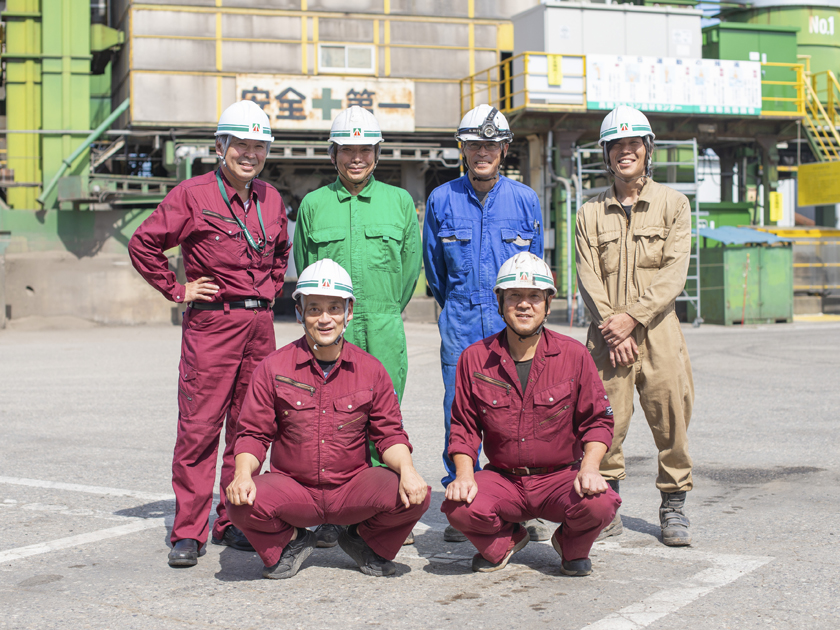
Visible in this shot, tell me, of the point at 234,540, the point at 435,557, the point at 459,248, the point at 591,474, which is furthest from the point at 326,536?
the point at 459,248

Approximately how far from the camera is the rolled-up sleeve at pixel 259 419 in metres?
4.38

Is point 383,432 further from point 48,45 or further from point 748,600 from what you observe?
point 48,45

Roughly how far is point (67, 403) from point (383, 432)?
22.7 ft

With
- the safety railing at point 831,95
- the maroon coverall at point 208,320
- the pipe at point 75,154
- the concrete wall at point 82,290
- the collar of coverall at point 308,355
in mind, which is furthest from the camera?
the safety railing at point 831,95

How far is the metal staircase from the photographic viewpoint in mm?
27016

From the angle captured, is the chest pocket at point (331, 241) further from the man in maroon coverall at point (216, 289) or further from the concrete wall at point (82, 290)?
the concrete wall at point (82, 290)

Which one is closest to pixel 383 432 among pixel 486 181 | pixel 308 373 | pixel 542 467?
pixel 308 373

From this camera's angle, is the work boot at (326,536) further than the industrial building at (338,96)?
No

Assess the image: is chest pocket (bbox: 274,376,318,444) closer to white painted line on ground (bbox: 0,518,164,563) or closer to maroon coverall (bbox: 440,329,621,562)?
maroon coverall (bbox: 440,329,621,562)

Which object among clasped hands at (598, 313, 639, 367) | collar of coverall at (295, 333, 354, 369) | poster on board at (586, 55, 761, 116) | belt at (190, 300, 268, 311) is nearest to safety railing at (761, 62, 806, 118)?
poster on board at (586, 55, 761, 116)

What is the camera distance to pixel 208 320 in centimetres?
492

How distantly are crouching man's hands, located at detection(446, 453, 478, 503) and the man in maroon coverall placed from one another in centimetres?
132

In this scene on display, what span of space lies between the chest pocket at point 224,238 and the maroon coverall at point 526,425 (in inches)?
53.6

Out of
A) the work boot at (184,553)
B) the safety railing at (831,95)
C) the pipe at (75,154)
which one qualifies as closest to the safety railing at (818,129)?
the safety railing at (831,95)
